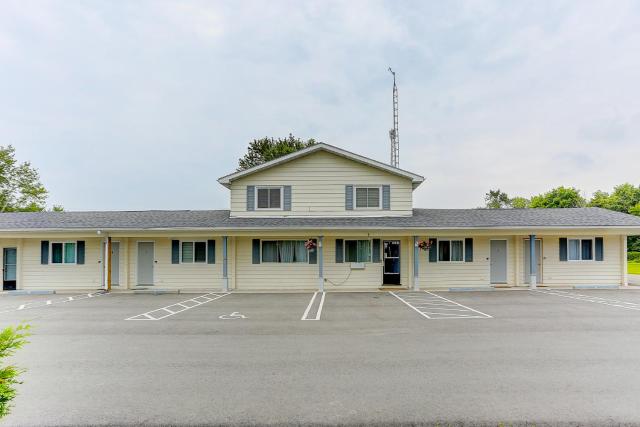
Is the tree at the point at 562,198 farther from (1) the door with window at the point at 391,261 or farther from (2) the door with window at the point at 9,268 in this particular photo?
(2) the door with window at the point at 9,268

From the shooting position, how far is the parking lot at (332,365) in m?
4.39

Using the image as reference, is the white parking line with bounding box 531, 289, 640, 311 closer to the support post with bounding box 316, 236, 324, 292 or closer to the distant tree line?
the support post with bounding box 316, 236, 324, 292

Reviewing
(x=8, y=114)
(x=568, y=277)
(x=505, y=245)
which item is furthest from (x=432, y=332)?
(x=8, y=114)

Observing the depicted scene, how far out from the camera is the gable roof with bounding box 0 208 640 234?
53.5 ft

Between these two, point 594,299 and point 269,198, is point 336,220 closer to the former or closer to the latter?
point 269,198

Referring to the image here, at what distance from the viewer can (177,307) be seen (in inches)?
498

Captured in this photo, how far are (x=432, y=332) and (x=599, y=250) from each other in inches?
546

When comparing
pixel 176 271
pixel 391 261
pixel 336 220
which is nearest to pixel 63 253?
pixel 176 271

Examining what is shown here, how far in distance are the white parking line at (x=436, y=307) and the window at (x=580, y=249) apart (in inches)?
308

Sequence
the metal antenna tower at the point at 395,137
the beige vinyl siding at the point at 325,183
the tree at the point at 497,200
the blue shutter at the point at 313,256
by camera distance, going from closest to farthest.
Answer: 1. the blue shutter at the point at 313,256
2. the beige vinyl siding at the point at 325,183
3. the metal antenna tower at the point at 395,137
4. the tree at the point at 497,200

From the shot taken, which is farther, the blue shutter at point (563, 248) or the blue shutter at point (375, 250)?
the blue shutter at point (563, 248)

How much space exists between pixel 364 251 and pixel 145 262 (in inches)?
418

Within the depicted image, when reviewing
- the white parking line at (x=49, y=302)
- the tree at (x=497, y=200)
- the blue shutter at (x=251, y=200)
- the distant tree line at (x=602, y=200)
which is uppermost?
the tree at (x=497, y=200)

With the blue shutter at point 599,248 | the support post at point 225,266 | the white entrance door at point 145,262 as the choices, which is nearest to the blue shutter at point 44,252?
the white entrance door at point 145,262
